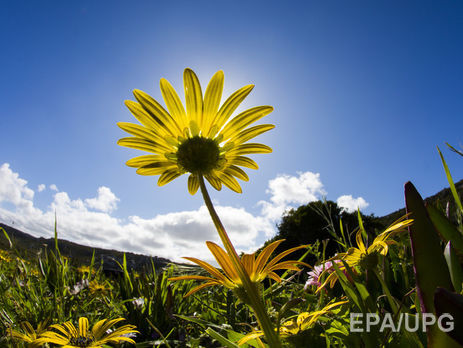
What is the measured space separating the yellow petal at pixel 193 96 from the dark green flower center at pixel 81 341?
0.98 metres

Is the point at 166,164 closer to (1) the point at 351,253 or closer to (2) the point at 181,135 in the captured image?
(2) the point at 181,135

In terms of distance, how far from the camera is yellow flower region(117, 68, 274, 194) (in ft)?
2.95

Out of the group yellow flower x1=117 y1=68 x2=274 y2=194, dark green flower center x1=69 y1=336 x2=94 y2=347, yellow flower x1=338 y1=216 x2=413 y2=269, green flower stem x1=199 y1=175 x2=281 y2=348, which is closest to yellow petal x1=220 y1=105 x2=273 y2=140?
yellow flower x1=117 y1=68 x2=274 y2=194

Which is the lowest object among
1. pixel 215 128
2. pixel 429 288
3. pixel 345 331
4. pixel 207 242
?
pixel 345 331

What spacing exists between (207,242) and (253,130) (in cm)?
46

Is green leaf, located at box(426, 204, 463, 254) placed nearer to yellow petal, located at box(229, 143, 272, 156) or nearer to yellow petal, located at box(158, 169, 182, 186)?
yellow petal, located at box(229, 143, 272, 156)

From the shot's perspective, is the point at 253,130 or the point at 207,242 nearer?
the point at 207,242

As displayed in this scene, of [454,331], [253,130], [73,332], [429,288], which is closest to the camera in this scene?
[454,331]

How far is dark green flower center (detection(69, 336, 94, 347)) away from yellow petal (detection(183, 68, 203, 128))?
0.98 meters

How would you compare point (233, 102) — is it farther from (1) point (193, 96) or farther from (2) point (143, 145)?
(2) point (143, 145)

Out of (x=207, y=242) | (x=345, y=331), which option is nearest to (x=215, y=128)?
(x=207, y=242)

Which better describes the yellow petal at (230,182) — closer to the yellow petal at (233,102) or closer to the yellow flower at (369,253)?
the yellow petal at (233,102)

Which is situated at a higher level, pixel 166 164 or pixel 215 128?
pixel 215 128

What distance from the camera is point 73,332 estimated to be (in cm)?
111
